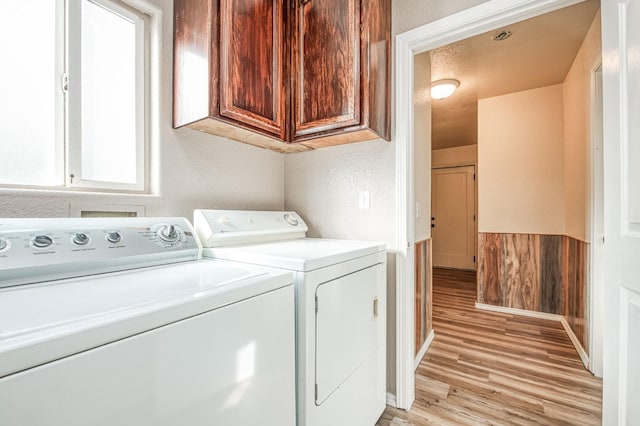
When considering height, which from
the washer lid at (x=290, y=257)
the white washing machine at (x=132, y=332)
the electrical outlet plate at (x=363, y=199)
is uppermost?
the electrical outlet plate at (x=363, y=199)

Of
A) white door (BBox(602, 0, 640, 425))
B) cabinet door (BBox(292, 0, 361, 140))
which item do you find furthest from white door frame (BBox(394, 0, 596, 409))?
white door (BBox(602, 0, 640, 425))

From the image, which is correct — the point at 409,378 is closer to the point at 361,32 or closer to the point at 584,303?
the point at 584,303

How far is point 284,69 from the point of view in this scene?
157 centimetres

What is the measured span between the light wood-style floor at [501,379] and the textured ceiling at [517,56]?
94.1 inches

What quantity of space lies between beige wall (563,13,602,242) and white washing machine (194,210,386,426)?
188 centimetres

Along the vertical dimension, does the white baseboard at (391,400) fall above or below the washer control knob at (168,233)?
below

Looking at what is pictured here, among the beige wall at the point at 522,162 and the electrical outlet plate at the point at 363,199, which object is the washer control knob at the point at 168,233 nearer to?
the electrical outlet plate at the point at 363,199

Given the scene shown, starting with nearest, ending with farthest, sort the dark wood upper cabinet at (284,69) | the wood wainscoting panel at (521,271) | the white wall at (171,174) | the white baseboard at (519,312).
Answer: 1. the white wall at (171,174)
2. the dark wood upper cabinet at (284,69)
3. the white baseboard at (519,312)
4. the wood wainscoting panel at (521,271)

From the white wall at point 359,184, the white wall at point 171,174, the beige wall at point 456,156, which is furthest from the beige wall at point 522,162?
the white wall at point 171,174

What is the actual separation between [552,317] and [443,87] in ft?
8.50

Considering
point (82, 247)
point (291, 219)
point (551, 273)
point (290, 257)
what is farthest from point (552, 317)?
point (82, 247)

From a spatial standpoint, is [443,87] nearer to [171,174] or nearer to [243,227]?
[243,227]

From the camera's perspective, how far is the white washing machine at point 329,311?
3.18ft

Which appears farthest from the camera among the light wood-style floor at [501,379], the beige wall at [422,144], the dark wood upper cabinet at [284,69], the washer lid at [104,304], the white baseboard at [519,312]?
the white baseboard at [519,312]
